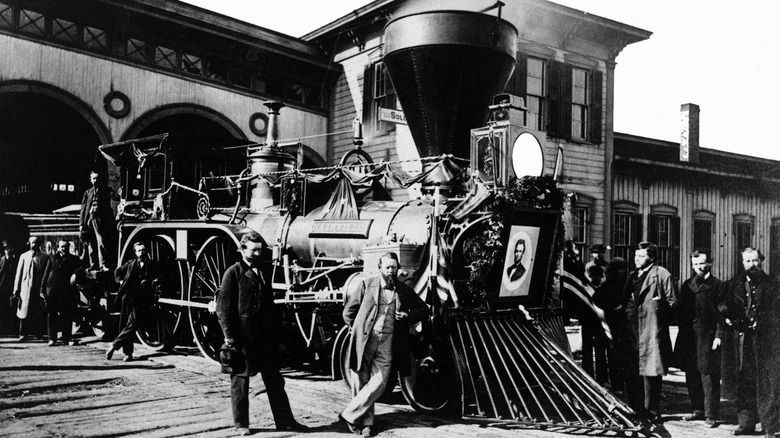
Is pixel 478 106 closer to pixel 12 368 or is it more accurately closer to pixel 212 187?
pixel 212 187

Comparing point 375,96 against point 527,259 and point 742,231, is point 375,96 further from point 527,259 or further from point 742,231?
point 742,231

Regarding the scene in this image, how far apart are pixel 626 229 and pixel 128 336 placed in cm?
1266

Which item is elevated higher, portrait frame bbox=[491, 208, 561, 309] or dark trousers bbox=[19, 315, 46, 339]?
portrait frame bbox=[491, 208, 561, 309]

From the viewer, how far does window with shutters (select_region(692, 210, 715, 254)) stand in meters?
17.8

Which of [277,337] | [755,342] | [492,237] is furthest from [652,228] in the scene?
[277,337]

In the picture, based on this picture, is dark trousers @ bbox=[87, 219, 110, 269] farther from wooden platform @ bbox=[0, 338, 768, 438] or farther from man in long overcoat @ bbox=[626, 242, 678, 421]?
man in long overcoat @ bbox=[626, 242, 678, 421]

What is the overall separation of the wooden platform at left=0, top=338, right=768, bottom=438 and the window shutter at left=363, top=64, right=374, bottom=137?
27.7 ft

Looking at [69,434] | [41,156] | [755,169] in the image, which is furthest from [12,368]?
[755,169]

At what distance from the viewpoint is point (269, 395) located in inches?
198

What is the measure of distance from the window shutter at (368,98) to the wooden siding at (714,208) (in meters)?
6.39

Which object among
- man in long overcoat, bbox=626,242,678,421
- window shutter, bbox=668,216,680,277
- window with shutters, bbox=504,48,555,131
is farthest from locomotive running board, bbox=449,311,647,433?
window shutter, bbox=668,216,680,277

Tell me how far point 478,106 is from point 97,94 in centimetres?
858

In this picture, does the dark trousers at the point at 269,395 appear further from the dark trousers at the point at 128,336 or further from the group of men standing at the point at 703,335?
the dark trousers at the point at 128,336

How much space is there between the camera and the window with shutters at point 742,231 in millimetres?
18625
